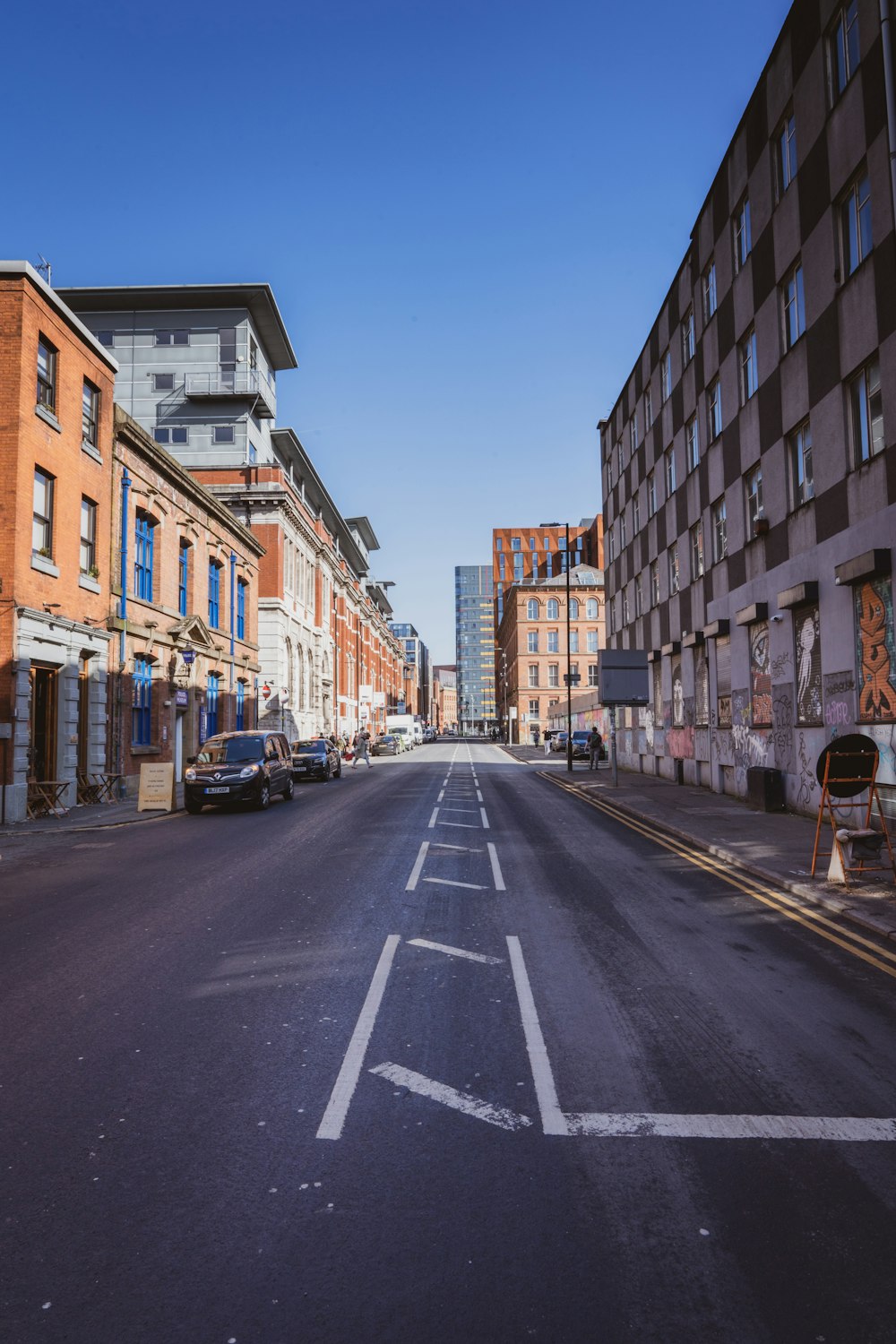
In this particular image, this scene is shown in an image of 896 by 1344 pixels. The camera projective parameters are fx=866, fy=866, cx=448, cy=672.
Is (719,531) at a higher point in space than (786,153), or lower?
lower

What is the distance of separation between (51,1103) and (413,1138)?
75.2 inches

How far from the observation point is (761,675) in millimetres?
19984

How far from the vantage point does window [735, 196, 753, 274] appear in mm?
20594

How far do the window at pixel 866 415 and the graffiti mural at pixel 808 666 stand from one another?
3161 millimetres

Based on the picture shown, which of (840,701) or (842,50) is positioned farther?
(842,50)

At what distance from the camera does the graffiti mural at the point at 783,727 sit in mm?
17938

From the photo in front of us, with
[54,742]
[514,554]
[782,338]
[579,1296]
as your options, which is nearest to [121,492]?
[54,742]

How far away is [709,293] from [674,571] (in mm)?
8795

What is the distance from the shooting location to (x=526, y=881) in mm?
10727

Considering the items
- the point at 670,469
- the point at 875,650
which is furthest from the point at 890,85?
the point at 670,469

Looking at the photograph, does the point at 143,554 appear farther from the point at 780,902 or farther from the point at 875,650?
the point at 780,902

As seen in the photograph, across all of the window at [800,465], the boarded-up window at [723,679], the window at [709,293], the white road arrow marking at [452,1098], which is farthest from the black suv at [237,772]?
the window at [709,293]

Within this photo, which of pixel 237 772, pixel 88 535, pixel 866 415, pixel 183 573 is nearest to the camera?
pixel 866 415

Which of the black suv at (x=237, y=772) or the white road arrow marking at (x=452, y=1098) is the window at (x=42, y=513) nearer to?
the black suv at (x=237, y=772)
